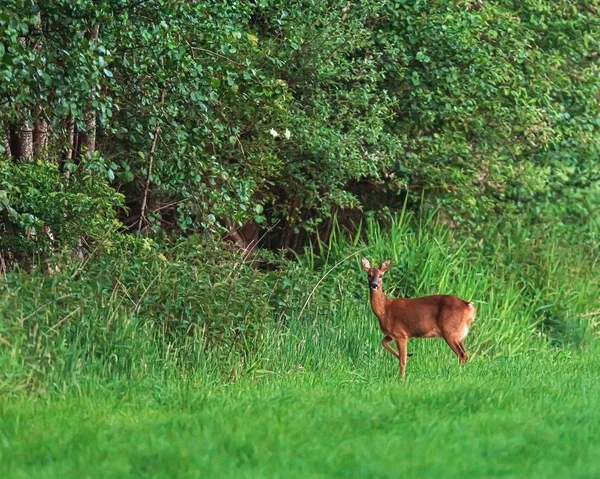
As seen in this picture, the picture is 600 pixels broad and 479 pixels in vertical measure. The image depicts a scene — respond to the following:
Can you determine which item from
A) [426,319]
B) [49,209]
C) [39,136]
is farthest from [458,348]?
[39,136]

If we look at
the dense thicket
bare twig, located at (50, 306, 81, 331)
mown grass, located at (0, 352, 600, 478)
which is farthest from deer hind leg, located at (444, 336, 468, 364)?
bare twig, located at (50, 306, 81, 331)

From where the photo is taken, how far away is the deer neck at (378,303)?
1224 centimetres

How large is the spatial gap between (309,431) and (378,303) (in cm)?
514

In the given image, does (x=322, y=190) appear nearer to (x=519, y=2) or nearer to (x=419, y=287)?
(x=419, y=287)

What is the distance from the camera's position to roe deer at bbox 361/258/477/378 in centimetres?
1194

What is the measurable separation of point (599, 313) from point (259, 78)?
23.7 ft

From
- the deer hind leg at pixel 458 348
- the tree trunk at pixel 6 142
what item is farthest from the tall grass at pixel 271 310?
the tree trunk at pixel 6 142

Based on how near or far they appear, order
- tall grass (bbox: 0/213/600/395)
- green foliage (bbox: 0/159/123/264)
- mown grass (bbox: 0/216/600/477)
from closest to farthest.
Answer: mown grass (bbox: 0/216/600/477), tall grass (bbox: 0/213/600/395), green foliage (bbox: 0/159/123/264)

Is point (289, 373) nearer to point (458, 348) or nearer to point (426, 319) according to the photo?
point (426, 319)

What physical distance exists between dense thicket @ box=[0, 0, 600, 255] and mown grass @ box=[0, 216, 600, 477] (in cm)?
76

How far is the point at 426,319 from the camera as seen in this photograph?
12.0 metres

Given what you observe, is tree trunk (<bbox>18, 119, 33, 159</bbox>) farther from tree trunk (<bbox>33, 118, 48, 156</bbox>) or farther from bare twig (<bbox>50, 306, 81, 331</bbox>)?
bare twig (<bbox>50, 306, 81, 331</bbox>)

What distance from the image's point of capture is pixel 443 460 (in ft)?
21.1

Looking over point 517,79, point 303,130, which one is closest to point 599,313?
point 517,79
